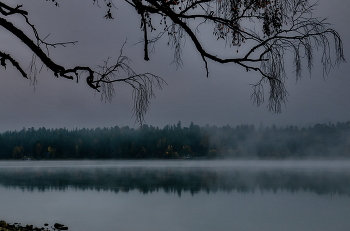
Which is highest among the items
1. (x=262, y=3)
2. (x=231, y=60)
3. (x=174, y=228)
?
(x=262, y=3)

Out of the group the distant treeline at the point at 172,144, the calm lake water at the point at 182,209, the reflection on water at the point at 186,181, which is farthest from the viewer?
the distant treeline at the point at 172,144

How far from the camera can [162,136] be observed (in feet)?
435

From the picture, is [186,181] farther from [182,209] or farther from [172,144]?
[172,144]

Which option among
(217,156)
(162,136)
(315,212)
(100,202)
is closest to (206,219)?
(315,212)

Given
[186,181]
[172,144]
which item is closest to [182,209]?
[186,181]

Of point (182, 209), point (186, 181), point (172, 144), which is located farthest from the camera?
point (172, 144)

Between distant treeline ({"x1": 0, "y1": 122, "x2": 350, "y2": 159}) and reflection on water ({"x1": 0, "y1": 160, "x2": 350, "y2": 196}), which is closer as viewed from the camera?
reflection on water ({"x1": 0, "y1": 160, "x2": 350, "y2": 196})

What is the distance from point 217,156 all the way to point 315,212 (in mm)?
124203

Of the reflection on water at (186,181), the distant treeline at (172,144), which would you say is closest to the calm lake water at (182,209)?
the reflection on water at (186,181)

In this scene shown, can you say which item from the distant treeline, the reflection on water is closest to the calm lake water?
the reflection on water

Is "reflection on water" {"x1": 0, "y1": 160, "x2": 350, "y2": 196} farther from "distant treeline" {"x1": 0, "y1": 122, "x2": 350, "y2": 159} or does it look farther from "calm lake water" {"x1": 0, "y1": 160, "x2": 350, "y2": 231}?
"distant treeline" {"x1": 0, "y1": 122, "x2": 350, "y2": 159}

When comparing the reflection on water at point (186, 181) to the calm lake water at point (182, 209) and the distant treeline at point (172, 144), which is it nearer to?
the calm lake water at point (182, 209)

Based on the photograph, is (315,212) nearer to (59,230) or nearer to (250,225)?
(250,225)

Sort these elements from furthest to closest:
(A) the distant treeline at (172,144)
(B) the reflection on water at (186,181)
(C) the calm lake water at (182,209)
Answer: (A) the distant treeline at (172,144) < (B) the reflection on water at (186,181) < (C) the calm lake water at (182,209)
